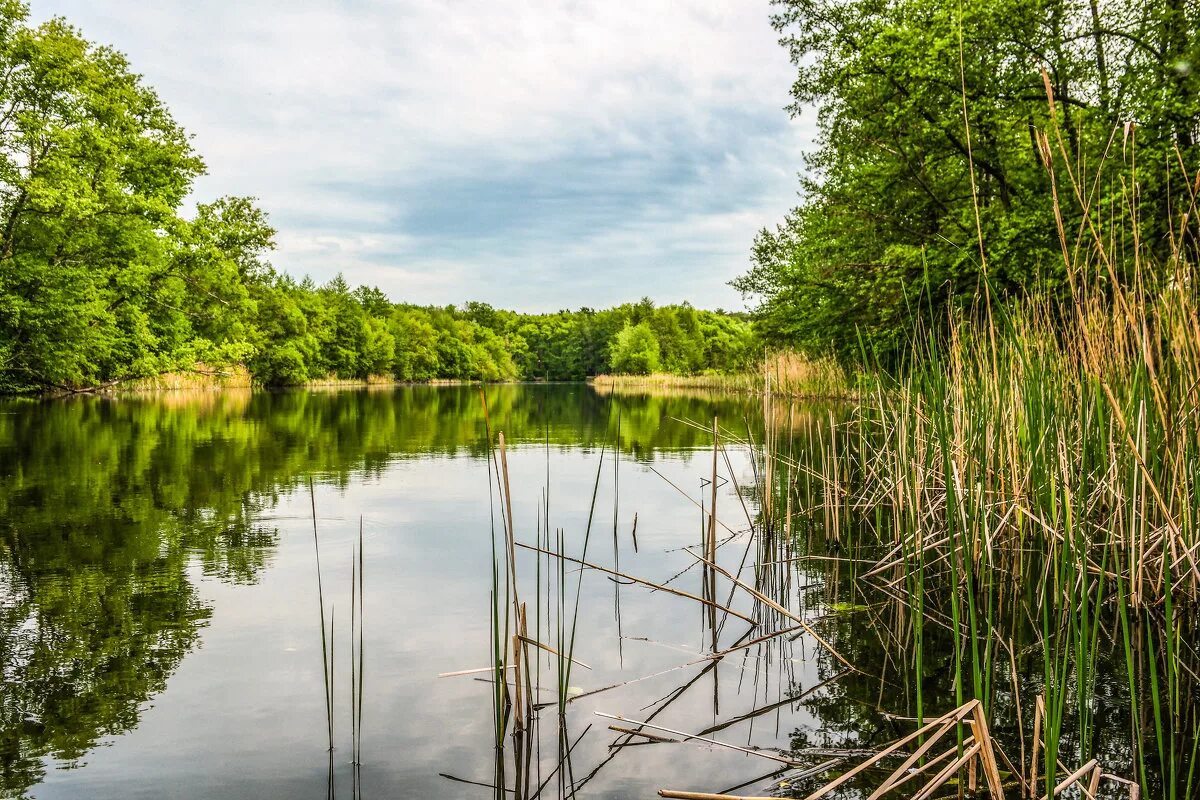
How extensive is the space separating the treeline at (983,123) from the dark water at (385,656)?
795 cm

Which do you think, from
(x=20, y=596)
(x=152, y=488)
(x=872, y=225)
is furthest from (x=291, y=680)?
(x=872, y=225)

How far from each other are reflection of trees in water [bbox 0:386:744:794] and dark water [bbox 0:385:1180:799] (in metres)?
0.02

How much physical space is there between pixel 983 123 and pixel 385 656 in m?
15.6

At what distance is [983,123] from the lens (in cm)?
1544

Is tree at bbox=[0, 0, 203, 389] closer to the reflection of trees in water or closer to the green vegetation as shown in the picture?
the reflection of trees in water

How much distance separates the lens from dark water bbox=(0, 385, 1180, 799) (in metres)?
2.86

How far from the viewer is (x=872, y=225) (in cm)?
1808

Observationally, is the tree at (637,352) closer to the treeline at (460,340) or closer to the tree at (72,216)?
the treeline at (460,340)

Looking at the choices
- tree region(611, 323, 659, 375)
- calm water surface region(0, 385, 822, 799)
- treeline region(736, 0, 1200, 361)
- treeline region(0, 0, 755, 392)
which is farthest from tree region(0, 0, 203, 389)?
tree region(611, 323, 659, 375)

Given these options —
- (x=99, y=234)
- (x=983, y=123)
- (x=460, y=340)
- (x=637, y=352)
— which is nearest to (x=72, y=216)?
(x=99, y=234)

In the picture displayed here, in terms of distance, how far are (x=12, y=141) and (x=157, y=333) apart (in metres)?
8.13

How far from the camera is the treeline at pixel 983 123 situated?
1292 cm

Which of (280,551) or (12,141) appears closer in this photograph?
(280,551)

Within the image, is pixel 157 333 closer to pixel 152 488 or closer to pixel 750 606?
pixel 152 488
